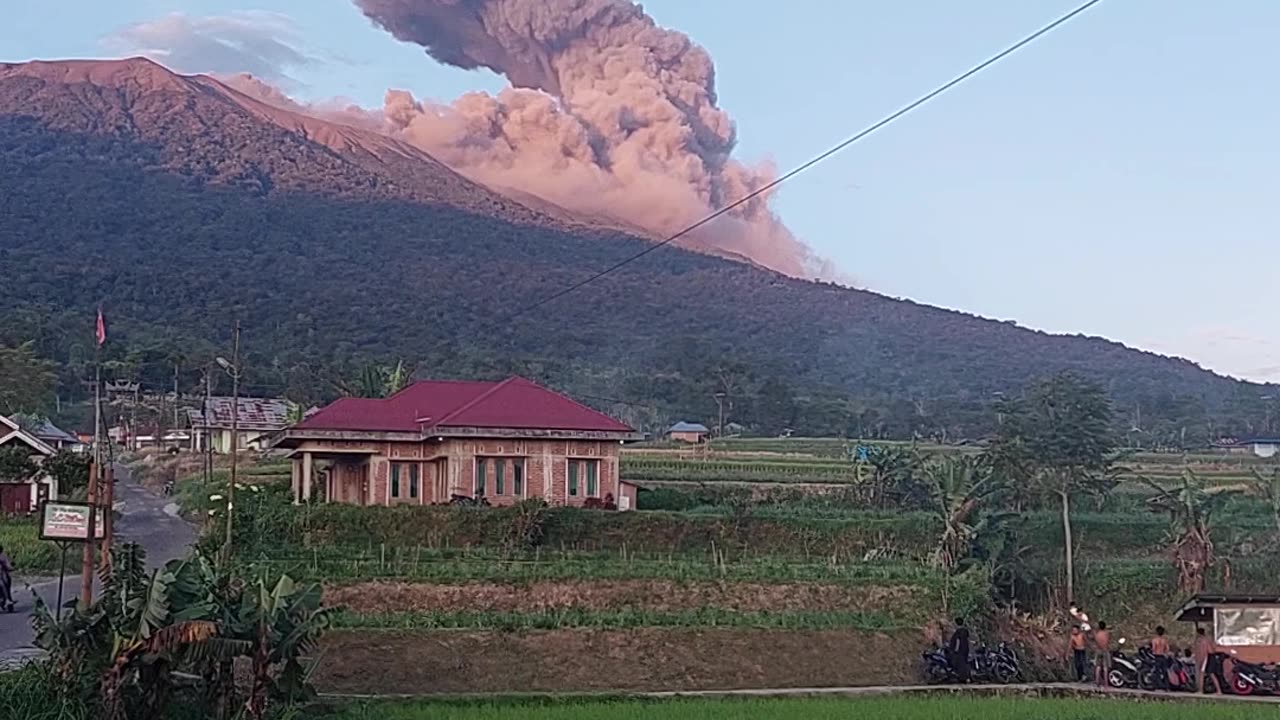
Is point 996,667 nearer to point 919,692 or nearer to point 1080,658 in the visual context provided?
point 1080,658

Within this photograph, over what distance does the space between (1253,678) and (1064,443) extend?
15.7 meters

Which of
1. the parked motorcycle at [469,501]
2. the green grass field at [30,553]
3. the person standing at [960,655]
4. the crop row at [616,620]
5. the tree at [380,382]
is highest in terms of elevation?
the tree at [380,382]

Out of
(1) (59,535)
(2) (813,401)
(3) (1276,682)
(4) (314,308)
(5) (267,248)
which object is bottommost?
(3) (1276,682)

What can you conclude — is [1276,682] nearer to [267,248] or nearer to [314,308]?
[314,308]

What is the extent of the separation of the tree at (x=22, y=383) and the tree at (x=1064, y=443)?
3167 centimetres

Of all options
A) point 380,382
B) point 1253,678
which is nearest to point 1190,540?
point 1253,678

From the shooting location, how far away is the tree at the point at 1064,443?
3328 cm

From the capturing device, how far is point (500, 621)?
69.2 ft

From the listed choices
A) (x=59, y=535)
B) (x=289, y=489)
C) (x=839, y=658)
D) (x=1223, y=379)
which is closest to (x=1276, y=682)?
(x=839, y=658)

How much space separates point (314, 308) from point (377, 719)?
73.5 m

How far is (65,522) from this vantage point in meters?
15.1

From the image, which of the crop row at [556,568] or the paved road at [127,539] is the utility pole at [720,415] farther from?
the crop row at [556,568]

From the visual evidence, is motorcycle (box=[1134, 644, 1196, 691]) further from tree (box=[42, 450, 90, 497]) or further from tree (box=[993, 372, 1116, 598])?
tree (box=[42, 450, 90, 497])

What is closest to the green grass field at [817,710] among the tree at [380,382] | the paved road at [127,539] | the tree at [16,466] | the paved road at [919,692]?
the paved road at [919,692]
